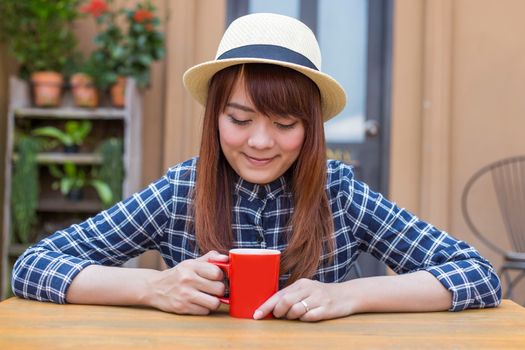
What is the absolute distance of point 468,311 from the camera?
4.84 feet

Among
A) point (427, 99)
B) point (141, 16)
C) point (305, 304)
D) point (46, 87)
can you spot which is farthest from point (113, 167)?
point (305, 304)

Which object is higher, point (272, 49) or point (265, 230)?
point (272, 49)

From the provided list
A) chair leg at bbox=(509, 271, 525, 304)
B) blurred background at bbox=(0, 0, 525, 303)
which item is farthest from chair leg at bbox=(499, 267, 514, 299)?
blurred background at bbox=(0, 0, 525, 303)

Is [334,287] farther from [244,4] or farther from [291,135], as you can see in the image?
[244,4]

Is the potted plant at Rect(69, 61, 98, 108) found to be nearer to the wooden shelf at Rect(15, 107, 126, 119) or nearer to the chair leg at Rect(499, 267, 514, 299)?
the wooden shelf at Rect(15, 107, 126, 119)

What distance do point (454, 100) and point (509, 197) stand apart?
0.60m

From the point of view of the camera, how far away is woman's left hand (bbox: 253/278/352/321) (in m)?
1.28

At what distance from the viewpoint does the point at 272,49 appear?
1.53 metres

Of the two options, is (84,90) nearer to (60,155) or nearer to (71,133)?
(71,133)

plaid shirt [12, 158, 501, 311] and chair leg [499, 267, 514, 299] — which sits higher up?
plaid shirt [12, 158, 501, 311]

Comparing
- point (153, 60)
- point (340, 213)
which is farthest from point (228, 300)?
point (153, 60)

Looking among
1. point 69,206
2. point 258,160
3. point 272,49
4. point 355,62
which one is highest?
point 355,62

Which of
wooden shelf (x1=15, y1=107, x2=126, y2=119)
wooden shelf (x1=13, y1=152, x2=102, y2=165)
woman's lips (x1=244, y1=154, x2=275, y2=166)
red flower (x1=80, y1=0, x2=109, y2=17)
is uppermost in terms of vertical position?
red flower (x1=80, y1=0, x2=109, y2=17)

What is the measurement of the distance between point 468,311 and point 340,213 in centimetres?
38
